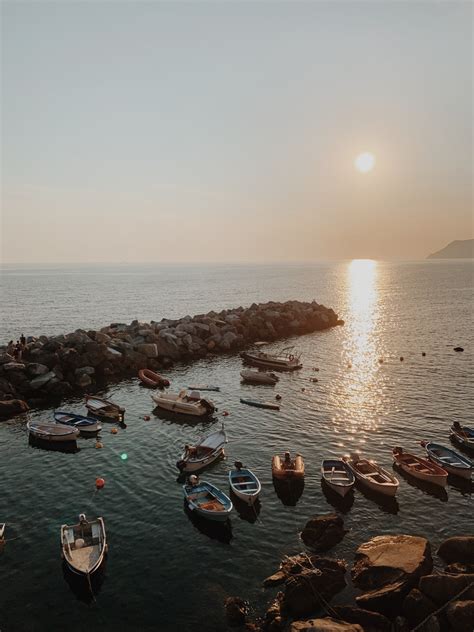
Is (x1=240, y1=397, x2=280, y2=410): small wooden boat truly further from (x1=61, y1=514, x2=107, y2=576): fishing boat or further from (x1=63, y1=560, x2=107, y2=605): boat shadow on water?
(x1=63, y1=560, x2=107, y2=605): boat shadow on water

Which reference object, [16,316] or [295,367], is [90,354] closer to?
[295,367]

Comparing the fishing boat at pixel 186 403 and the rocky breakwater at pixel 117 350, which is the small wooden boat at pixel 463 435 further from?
the rocky breakwater at pixel 117 350

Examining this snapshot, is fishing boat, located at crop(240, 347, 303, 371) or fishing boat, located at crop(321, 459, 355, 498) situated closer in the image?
fishing boat, located at crop(321, 459, 355, 498)

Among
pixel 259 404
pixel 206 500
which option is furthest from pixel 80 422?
pixel 259 404

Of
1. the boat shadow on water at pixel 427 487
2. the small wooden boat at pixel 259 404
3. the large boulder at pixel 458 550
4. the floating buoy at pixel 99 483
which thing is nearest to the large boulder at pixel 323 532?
the large boulder at pixel 458 550

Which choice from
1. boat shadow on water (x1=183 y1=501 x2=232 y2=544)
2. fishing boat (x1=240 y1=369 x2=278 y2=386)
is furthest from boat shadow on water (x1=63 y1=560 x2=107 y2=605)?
fishing boat (x1=240 y1=369 x2=278 y2=386)
